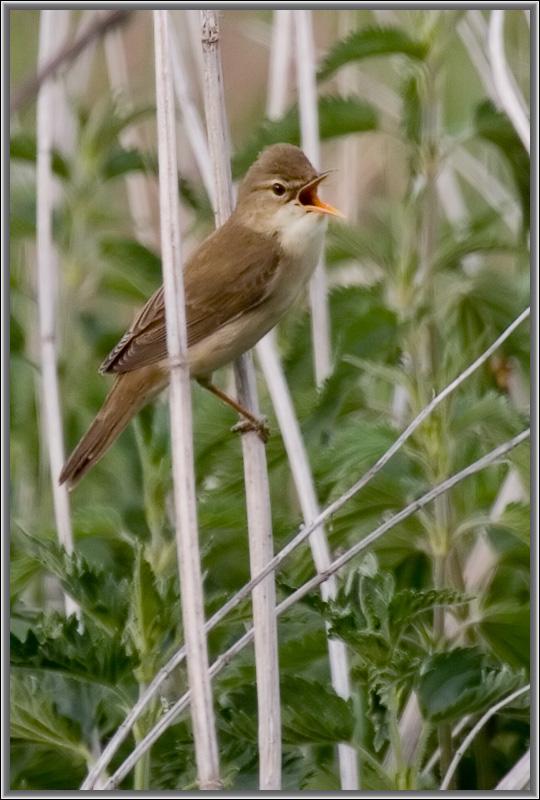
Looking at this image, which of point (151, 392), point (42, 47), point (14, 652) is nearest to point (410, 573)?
point (151, 392)

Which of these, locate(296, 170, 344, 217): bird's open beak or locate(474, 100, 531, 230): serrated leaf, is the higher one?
locate(474, 100, 531, 230): serrated leaf

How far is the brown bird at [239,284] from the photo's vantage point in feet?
8.21

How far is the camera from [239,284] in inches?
102

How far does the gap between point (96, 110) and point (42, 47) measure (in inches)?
18.5

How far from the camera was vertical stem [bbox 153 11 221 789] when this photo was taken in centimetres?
171

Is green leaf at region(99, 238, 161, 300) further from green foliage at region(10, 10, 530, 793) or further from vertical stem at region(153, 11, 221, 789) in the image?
vertical stem at region(153, 11, 221, 789)

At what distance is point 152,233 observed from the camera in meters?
3.69

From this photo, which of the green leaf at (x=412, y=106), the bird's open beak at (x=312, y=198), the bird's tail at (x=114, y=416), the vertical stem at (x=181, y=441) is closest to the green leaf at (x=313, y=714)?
the vertical stem at (x=181, y=441)

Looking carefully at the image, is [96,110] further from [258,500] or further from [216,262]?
[258,500]

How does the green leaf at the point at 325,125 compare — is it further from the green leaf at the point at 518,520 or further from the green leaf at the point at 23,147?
the green leaf at the point at 518,520

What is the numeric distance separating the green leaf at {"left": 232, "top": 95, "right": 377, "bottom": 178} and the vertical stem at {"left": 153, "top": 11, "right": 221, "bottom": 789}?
0.75m

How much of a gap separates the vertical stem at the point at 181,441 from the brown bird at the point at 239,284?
0.52m

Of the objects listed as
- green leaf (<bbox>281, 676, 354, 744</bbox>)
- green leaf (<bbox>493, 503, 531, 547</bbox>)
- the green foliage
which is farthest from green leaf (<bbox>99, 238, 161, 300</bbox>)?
green leaf (<bbox>281, 676, 354, 744</bbox>)

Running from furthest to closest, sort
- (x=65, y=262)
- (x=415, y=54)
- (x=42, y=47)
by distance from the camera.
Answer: (x=65, y=262), (x=42, y=47), (x=415, y=54)
